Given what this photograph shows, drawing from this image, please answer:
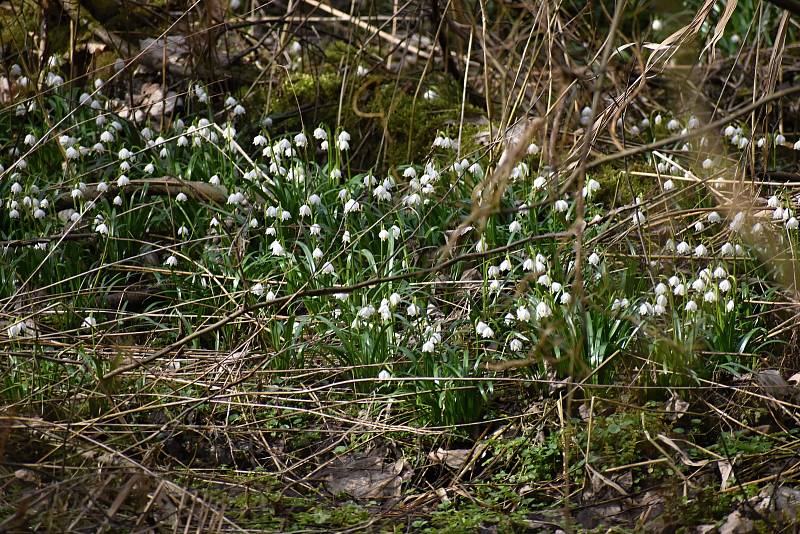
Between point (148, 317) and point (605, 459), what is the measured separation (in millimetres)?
2248

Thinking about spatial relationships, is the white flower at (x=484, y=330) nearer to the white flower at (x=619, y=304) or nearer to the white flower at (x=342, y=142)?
A: the white flower at (x=619, y=304)

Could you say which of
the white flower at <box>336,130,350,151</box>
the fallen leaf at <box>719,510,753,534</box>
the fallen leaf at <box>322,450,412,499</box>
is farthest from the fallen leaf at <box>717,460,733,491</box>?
the white flower at <box>336,130,350,151</box>

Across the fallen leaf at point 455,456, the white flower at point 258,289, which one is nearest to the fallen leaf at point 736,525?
the fallen leaf at point 455,456

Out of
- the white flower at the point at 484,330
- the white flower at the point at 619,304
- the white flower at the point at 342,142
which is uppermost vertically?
the white flower at the point at 342,142

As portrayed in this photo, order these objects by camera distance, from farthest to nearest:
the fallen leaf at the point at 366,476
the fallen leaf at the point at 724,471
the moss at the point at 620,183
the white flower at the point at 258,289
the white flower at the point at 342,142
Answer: the moss at the point at 620,183 → the white flower at the point at 342,142 → the white flower at the point at 258,289 → the fallen leaf at the point at 366,476 → the fallen leaf at the point at 724,471

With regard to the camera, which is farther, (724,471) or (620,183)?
(620,183)

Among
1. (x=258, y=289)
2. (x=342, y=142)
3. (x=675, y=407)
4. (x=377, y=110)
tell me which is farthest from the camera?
(x=377, y=110)

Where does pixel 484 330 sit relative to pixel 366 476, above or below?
above

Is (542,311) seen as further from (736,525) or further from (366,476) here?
(736,525)

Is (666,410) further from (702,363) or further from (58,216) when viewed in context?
(58,216)

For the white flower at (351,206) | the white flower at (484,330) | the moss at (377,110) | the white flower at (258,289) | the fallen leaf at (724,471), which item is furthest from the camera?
the moss at (377,110)

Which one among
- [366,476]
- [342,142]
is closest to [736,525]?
[366,476]

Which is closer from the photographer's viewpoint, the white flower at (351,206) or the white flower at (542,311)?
the white flower at (542,311)

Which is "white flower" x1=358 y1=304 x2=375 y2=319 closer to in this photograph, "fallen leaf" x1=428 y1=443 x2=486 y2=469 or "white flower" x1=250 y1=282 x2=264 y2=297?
"white flower" x1=250 y1=282 x2=264 y2=297
